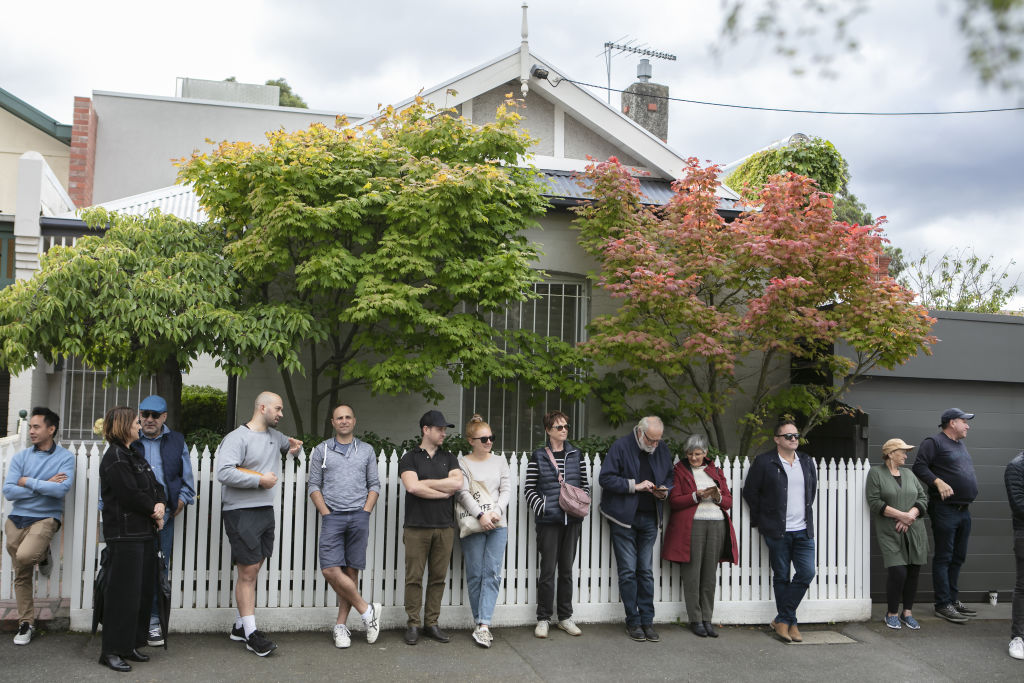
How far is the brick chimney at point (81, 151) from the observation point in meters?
19.4

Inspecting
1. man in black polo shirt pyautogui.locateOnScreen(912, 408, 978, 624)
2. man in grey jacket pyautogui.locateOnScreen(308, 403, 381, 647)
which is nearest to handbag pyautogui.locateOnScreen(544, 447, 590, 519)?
man in grey jacket pyautogui.locateOnScreen(308, 403, 381, 647)

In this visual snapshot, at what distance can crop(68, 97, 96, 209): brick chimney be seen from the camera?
19391 mm

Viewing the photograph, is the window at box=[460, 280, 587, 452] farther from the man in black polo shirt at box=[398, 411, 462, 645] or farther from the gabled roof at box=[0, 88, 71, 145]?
the gabled roof at box=[0, 88, 71, 145]

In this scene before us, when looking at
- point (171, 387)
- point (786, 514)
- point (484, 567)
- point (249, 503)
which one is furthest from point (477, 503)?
point (171, 387)

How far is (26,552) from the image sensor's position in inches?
248

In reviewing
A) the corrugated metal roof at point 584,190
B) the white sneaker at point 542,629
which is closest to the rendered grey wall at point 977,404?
the corrugated metal roof at point 584,190

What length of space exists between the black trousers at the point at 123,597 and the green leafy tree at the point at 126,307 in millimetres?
1918

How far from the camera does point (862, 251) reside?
8.20 m

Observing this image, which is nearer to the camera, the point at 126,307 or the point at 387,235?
the point at 126,307

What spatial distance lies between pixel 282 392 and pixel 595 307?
12.4 ft

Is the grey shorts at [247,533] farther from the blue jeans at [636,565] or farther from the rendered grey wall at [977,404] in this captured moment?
the rendered grey wall at [977,404]

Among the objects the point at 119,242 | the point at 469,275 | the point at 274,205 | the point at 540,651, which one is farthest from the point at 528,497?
the point at 119,242

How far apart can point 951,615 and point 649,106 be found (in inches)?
595

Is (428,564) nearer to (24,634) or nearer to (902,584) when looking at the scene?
(24,634)
